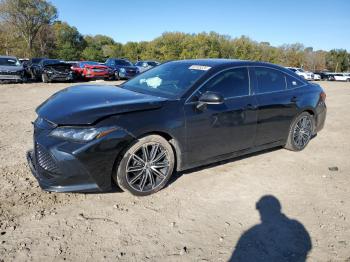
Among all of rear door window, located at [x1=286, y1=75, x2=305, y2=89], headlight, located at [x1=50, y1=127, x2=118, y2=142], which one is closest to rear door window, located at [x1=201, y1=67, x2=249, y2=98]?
rear door window, located at [x1=286, y1=75, x2=305, y2=89]

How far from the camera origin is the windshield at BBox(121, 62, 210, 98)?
419cm

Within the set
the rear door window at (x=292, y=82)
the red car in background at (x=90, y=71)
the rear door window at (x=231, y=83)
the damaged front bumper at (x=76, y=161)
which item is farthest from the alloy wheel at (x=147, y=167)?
the red car in background at (x=90, y=71)

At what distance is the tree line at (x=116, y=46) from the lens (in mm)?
47094

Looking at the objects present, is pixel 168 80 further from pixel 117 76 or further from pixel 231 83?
pixel 117 76

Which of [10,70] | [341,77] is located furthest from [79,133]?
[341,77]

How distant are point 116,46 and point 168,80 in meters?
70.9

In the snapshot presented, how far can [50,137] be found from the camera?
3.32m

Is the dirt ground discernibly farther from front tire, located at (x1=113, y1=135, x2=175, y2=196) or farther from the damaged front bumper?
the damaged front bumper

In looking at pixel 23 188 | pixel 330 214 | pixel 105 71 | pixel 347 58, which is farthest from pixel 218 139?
pixel 347 58

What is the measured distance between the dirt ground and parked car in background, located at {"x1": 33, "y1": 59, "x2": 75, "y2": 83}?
1522 cm

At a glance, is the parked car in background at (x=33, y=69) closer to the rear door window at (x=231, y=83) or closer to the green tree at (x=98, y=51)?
the rear door window at (x=231, y=83)

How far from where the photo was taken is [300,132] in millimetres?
5738

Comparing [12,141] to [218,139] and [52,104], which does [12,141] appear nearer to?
[52,104]

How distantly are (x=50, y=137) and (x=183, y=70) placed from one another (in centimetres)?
219
